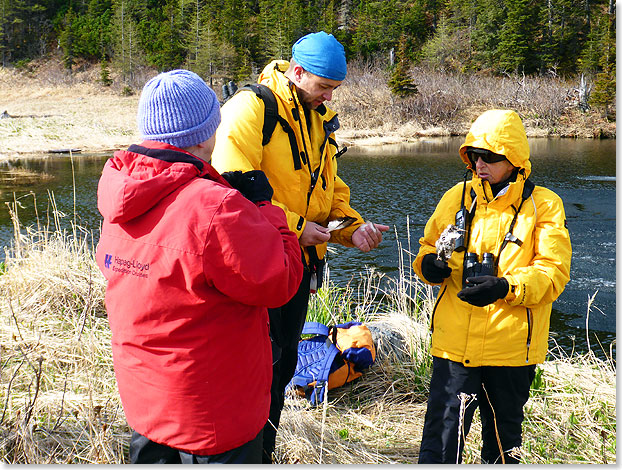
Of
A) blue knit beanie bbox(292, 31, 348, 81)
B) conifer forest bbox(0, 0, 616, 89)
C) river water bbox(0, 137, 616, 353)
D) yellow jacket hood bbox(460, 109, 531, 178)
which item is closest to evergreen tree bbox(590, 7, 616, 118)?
conifer forest bbox(0, 0, 616, 89)

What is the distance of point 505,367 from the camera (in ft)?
7.80

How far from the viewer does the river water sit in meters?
7.11

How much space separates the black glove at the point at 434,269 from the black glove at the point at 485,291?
181mm

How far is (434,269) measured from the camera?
2.52 m

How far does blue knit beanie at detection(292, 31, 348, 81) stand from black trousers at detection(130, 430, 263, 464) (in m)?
1.46

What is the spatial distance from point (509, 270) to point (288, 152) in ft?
3.38

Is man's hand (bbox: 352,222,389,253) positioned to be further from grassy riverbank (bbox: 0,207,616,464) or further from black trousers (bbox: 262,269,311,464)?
grassy riverbank (bbox: 0,207,616,464)

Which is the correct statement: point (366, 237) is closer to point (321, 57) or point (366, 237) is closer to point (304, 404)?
point (321, 57)

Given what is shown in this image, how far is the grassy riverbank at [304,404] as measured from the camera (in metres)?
2.41

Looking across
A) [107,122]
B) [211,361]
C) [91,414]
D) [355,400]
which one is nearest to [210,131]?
[211,361]

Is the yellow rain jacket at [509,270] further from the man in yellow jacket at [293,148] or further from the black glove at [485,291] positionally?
the man in yellow jacket at [293,148]

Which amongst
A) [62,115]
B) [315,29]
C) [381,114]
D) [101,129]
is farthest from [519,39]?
[62,115]

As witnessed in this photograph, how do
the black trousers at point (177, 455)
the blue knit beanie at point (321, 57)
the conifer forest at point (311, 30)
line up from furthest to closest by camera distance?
the conifer forest at point (311, 30)
the blue knit beanie at point (321, 57)
the black trousers at point (177, 455)

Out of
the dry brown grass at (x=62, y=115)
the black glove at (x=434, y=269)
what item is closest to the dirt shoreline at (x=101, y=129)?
the dry brown grass at (x=62, y=115)
